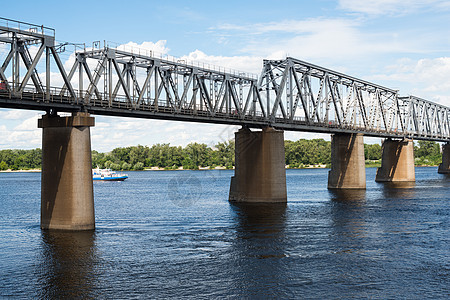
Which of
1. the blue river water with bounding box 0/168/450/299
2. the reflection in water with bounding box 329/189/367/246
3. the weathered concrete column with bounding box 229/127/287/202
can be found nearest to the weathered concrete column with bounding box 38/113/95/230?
the blue river water with bounding box 0/168/450/299

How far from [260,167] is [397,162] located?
2671 inches

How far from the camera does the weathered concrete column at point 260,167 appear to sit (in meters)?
69.4

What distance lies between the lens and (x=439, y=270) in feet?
108

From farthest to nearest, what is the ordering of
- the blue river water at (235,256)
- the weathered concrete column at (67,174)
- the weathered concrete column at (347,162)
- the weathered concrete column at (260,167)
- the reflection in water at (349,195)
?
the weathered concrete column at (347,162)
the reflection in water at (349,195)
the weathered concrete column at (260,167)
the weathered concrete column at (67,174)
the blue river water at (235,256)

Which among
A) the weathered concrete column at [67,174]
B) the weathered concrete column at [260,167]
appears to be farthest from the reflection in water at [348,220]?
the weathered concrete column at [67,174]

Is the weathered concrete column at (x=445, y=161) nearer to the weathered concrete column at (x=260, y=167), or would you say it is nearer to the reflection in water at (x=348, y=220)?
the reflection in water at (x=348, y=220)

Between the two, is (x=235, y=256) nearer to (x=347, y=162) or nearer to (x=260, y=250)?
(x=260, y=250)

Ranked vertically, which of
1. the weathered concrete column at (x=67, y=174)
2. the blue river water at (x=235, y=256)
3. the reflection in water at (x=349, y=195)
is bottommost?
the blue river water at (x=235, y=256)

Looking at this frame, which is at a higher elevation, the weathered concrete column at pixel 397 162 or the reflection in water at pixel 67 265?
the weathered concrete column at pixel 397 162

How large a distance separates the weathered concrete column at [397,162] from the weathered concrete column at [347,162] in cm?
2855

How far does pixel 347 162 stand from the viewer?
322 feet

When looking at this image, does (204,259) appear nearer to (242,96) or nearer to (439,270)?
(439,270)

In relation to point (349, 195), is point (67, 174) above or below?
above

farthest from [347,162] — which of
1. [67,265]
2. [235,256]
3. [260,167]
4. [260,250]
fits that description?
[67,265]
